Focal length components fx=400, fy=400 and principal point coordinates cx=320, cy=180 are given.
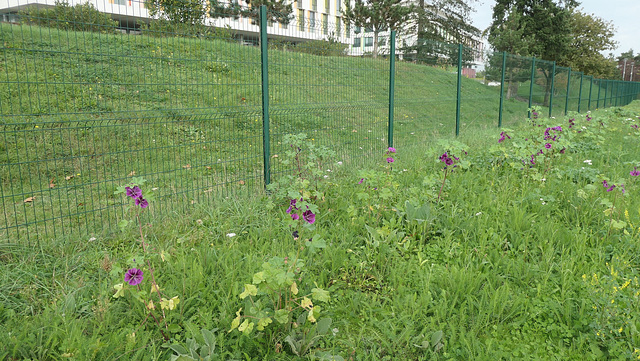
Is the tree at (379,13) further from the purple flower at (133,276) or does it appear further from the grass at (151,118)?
the purple flower at (133,276)

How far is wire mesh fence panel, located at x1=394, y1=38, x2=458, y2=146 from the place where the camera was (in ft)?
24.8

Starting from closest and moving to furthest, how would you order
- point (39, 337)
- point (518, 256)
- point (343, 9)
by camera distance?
1. point (39, 337)
2. point (518, 256)
3. point (343, 9)

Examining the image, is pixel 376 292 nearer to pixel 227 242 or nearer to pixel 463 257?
pixel 463 257

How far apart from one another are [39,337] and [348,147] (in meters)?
5.00

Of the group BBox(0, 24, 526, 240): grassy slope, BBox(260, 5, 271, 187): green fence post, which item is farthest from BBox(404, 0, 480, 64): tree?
BBox(260, 5, 271, 187): green fence post

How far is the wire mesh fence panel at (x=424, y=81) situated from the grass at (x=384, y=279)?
3902 mm

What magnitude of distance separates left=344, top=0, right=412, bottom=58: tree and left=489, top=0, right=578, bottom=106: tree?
5.34m

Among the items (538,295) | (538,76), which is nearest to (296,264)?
(538,295)

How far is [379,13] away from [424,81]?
52.2ft

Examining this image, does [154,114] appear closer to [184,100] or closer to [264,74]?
[184,100]

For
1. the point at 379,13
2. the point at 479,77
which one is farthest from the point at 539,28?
the point at 479,77

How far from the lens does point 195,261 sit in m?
2.80

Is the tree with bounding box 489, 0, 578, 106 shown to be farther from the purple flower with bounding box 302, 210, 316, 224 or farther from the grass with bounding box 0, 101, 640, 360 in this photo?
the purple flower with bounding box 302, 210, 316, 224

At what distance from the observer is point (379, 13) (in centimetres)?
2392
